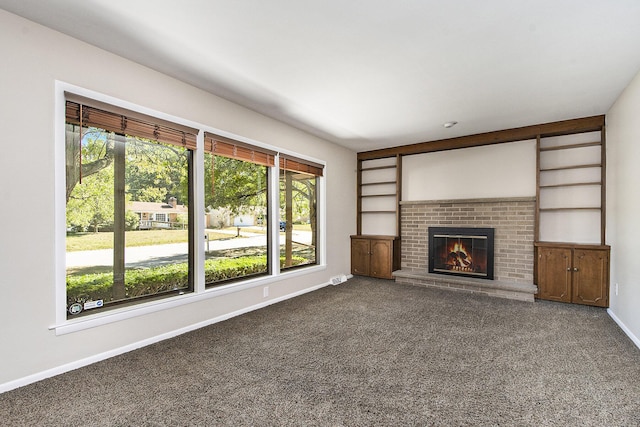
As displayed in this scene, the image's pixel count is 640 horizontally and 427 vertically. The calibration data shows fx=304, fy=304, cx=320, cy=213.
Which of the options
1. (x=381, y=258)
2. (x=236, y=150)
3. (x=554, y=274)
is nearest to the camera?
(x=236, y=150)

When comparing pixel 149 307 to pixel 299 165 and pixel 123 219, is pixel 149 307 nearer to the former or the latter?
pixel 123 219

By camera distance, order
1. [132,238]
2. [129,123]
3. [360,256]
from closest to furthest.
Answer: [129,123]
[132,238]
[360,256]

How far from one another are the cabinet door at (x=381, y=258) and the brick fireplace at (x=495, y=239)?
0.27 metres

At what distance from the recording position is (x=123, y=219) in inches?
109

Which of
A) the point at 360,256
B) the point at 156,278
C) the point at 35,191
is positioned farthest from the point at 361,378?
the point at 360,256

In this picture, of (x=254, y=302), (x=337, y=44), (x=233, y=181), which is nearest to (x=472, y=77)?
(x=337, y=44)

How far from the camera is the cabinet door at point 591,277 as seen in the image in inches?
151

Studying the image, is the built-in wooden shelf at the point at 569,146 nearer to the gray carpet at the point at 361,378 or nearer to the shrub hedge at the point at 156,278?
A: the gray carpet at the point at 361,378

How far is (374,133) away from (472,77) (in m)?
2.01

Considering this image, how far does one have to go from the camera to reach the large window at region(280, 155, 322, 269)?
4.54 metres

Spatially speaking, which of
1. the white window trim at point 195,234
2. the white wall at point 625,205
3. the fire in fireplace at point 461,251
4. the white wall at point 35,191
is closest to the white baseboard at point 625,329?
the white wall at point 625,205

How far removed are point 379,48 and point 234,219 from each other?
2.49 meters

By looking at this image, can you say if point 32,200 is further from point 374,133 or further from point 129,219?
point 374,133

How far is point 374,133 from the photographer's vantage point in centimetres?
490
